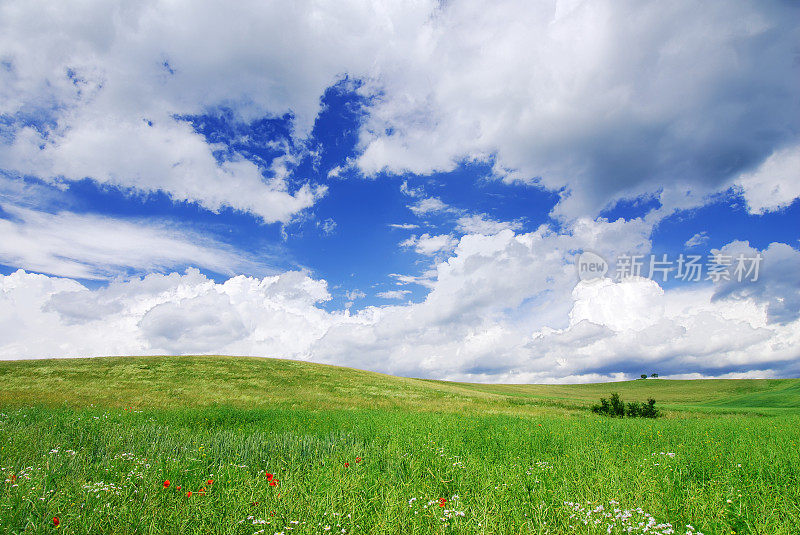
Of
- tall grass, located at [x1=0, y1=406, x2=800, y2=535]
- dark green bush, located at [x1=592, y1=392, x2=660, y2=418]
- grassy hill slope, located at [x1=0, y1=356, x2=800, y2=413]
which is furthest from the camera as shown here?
dark green bush, located at [x1=592, y1=392, x2=660, y2=418]

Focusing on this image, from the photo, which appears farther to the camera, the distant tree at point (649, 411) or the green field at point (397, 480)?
the distant tree at point (649, 411)

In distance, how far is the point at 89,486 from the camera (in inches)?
227

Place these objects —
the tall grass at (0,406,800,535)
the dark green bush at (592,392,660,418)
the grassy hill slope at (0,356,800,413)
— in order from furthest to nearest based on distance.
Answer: the dark green bush at (592,392,660,418)
the grassy hill slope at (0,356,800,413)
the tall grass at (0,406,800,535)

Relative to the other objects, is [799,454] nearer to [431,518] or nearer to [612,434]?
[612,434]

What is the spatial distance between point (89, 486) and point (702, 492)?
9441 millimetres

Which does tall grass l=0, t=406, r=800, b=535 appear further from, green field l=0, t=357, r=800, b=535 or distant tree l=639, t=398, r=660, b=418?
distant tree l=639, t=398, r=660, b=418

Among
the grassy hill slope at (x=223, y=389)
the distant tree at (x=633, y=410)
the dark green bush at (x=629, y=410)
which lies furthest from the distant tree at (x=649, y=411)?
the grassy hill slope at (x=223, y=389)

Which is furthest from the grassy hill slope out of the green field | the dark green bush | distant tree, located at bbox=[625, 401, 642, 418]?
the green field

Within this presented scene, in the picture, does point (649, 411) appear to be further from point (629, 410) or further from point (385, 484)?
point (385, 484)

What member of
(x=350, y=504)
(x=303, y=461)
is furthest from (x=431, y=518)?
(x=303, y=461)

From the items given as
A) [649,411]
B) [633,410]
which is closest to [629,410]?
[633,410]

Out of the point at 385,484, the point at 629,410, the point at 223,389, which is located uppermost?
the point at 385,484

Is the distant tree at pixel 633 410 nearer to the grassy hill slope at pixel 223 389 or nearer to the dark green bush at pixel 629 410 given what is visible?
the dark green bush at pixel 629 410

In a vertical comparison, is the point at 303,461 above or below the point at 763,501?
below
